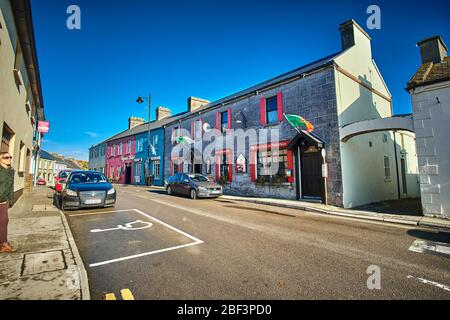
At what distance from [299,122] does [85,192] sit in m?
10.3

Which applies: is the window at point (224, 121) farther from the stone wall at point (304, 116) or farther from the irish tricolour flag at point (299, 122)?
the irish tricolour flag at point (299, 122)

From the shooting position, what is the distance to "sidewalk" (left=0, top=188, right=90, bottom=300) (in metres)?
2.54

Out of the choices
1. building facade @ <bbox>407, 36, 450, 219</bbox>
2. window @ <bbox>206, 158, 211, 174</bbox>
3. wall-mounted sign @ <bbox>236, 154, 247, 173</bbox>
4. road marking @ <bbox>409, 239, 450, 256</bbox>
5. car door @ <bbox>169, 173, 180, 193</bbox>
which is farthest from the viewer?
window @ <bbox>206, 158, 211, 174</bbox>

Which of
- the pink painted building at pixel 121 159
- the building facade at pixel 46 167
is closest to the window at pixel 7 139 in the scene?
the pink painted building at pixel 121 159

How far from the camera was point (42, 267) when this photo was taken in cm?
326

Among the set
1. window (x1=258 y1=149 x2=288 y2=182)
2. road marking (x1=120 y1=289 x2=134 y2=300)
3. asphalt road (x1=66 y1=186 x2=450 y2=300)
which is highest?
window (x1=258 y1=149 x2=288 y2=182)

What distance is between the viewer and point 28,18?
26.5 ft

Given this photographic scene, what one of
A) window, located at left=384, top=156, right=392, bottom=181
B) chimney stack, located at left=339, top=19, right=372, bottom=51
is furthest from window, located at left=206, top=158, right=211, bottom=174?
window, located at left=384, top=156, right=392, bottom=181

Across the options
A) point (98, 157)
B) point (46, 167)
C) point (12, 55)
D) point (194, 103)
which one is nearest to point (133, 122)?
point (98, 157)

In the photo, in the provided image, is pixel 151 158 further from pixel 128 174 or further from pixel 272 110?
pixel 272 110

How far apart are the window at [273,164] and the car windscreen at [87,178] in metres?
8.93

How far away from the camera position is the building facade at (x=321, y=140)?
428 inches

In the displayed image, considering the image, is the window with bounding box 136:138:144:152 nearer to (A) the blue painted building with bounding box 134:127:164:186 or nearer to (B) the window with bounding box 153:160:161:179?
(A) the blue painted building with bounding box 134:127:164:186
